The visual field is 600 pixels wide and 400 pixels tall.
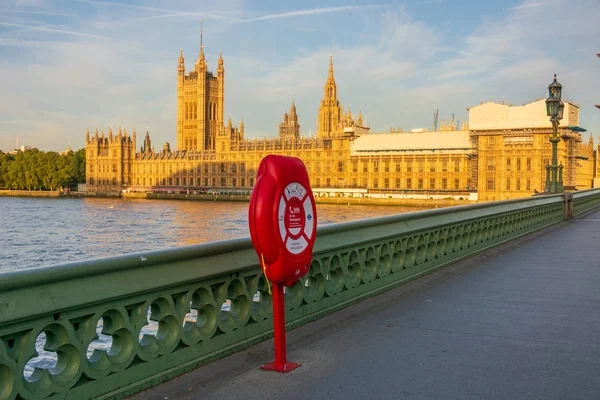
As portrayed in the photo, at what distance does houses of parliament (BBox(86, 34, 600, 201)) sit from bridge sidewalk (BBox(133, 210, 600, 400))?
6816 cm

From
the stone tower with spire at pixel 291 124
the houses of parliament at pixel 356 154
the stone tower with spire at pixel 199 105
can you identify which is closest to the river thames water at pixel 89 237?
the houses of parliament at pixel 356 154

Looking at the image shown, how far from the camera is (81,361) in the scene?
3111 millimetres

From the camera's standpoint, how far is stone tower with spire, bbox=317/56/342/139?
4717 inches

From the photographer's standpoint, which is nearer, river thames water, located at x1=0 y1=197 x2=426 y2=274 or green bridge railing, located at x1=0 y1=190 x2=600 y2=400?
green bridge railing, located at x1=0 y1=190 x2=600 y2=400

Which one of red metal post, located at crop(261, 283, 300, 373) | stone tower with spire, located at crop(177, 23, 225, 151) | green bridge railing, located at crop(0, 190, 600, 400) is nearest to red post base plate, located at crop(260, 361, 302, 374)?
red metal post, located at crop(261, 283, 300, 373)

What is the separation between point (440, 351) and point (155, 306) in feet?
6.15

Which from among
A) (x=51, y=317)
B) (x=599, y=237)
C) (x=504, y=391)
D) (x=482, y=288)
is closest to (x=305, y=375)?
(x=504, y=391)

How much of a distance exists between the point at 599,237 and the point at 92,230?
3971 cm

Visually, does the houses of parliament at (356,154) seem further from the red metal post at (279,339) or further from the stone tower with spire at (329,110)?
the red metal post at (279,339)

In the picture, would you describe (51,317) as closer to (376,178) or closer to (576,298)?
(576,298)

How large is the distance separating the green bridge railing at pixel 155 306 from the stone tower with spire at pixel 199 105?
123956mm

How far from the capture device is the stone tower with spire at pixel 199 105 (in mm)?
129125

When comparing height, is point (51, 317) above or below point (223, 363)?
above

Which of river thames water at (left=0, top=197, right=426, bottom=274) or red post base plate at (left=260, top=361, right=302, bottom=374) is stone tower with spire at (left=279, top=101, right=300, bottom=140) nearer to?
river thames water at (left=0, top=197, right=426, bottom=274)
